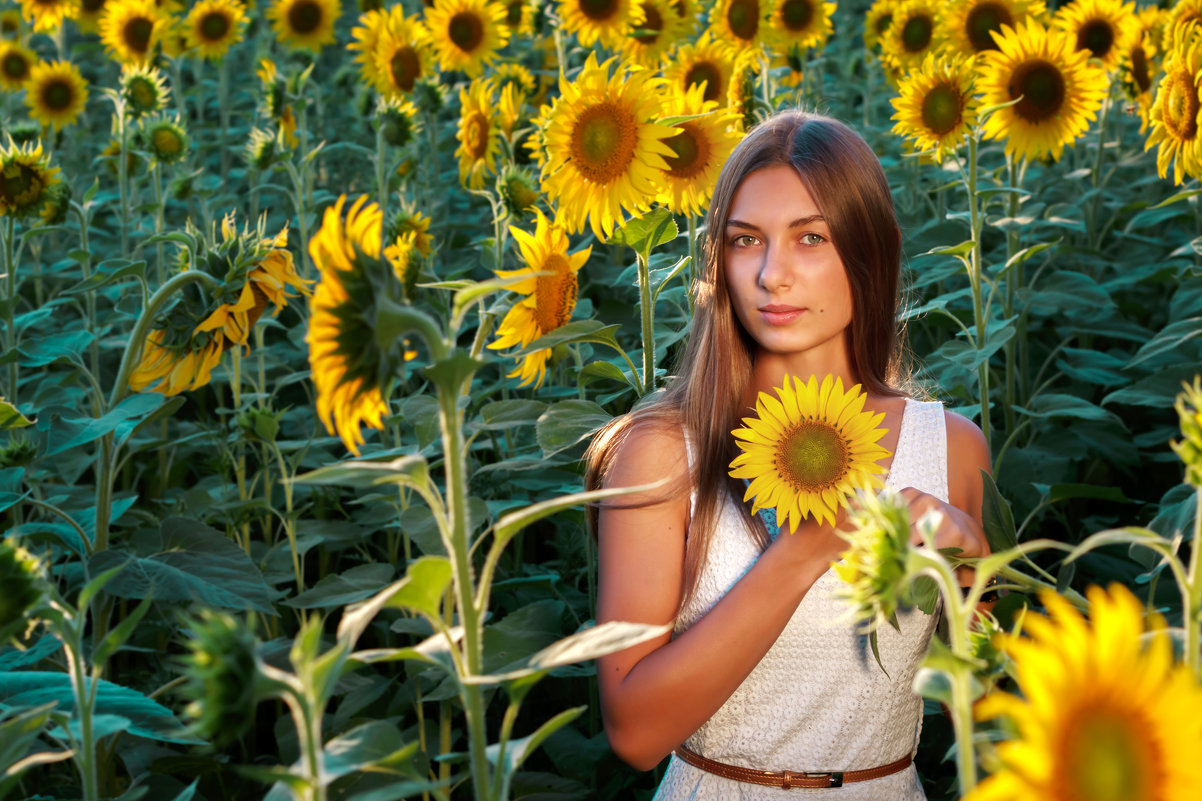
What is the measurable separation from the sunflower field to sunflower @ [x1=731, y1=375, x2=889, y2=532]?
0.12 meters

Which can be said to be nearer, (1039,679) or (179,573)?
(1039,679)

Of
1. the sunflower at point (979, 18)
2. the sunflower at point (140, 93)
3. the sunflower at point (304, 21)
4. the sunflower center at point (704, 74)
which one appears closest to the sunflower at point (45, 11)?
the sunflower at point (304, 21)

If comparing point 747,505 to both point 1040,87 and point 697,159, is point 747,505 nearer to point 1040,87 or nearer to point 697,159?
point 697,159

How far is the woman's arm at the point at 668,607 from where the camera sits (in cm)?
121

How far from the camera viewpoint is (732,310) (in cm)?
153

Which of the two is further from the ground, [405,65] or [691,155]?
[405,65]

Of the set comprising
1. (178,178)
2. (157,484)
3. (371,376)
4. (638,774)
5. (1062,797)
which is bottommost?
(638,774)

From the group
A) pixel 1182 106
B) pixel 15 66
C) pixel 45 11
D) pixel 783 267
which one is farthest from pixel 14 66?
pixel 1182 106

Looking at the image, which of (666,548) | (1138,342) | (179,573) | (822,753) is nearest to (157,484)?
(179,573)

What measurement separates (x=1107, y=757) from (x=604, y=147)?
48.9 inches

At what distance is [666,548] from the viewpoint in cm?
145

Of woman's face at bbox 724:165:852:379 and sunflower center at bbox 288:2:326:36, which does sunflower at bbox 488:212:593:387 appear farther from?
sunflower center at bbox 288:2:326:36

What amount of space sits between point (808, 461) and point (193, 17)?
3908 mm

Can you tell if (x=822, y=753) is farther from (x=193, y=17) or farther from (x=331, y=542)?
(x=193, y=17)
